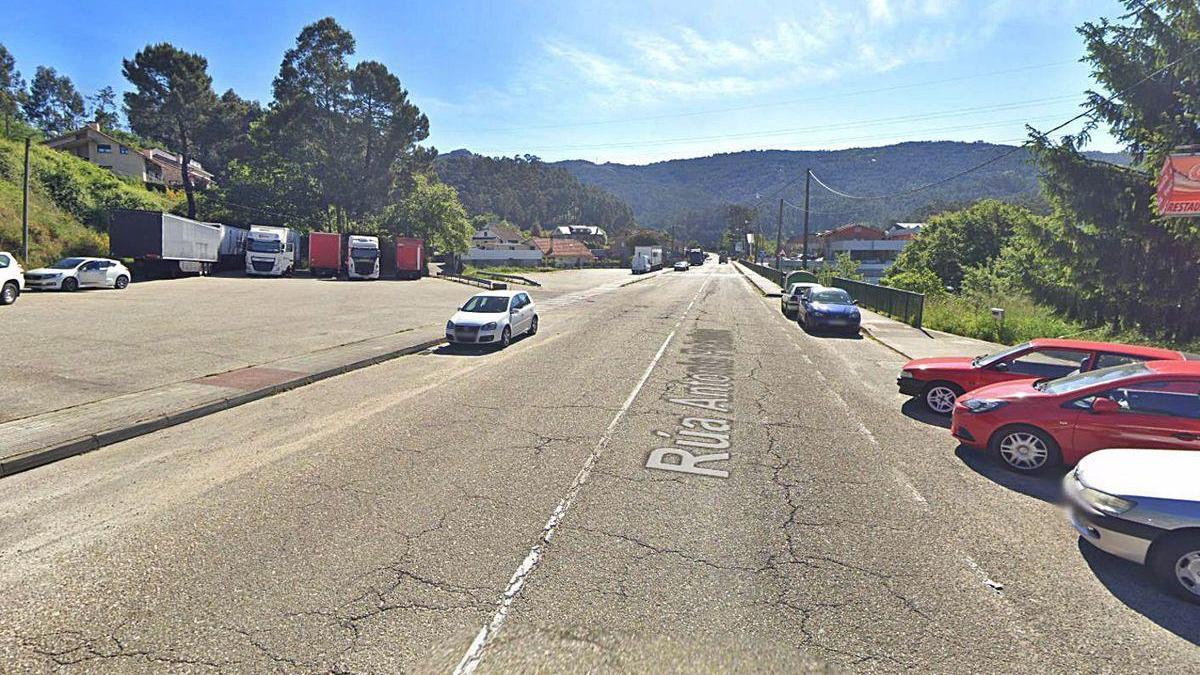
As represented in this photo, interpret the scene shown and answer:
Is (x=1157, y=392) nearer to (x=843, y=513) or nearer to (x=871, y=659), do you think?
(x=843, y=513)

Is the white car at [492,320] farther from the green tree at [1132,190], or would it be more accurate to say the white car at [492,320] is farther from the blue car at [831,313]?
the green tree at [1132,190]

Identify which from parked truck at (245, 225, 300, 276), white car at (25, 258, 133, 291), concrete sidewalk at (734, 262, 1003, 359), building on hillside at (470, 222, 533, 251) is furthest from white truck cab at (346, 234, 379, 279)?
building on hillside at (470, 222, 533, 251)

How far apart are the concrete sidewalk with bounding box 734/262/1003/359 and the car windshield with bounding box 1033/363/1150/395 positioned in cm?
870

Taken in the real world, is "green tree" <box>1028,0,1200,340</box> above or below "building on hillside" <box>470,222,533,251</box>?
below

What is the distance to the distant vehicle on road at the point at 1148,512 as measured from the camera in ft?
13.6

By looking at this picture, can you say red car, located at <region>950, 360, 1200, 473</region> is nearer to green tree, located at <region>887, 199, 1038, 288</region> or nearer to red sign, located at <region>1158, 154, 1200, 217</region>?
red sign, located at <region>1158, 154, 1200, 217</region>

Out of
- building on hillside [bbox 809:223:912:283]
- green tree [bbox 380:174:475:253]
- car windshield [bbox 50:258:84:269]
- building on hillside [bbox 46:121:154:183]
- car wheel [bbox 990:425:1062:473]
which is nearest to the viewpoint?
car wheel [bbox 990:425:1062:473]

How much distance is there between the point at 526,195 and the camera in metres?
183

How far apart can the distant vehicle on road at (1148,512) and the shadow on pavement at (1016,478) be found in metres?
1.21

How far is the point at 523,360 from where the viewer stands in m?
13.9

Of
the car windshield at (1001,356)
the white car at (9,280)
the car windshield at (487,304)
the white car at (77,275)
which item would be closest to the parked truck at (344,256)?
the white car at (77,275)

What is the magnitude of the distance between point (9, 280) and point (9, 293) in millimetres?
444

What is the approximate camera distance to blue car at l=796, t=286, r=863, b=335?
19781mm

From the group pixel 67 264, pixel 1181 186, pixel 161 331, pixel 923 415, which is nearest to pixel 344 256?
pixel 67 264
